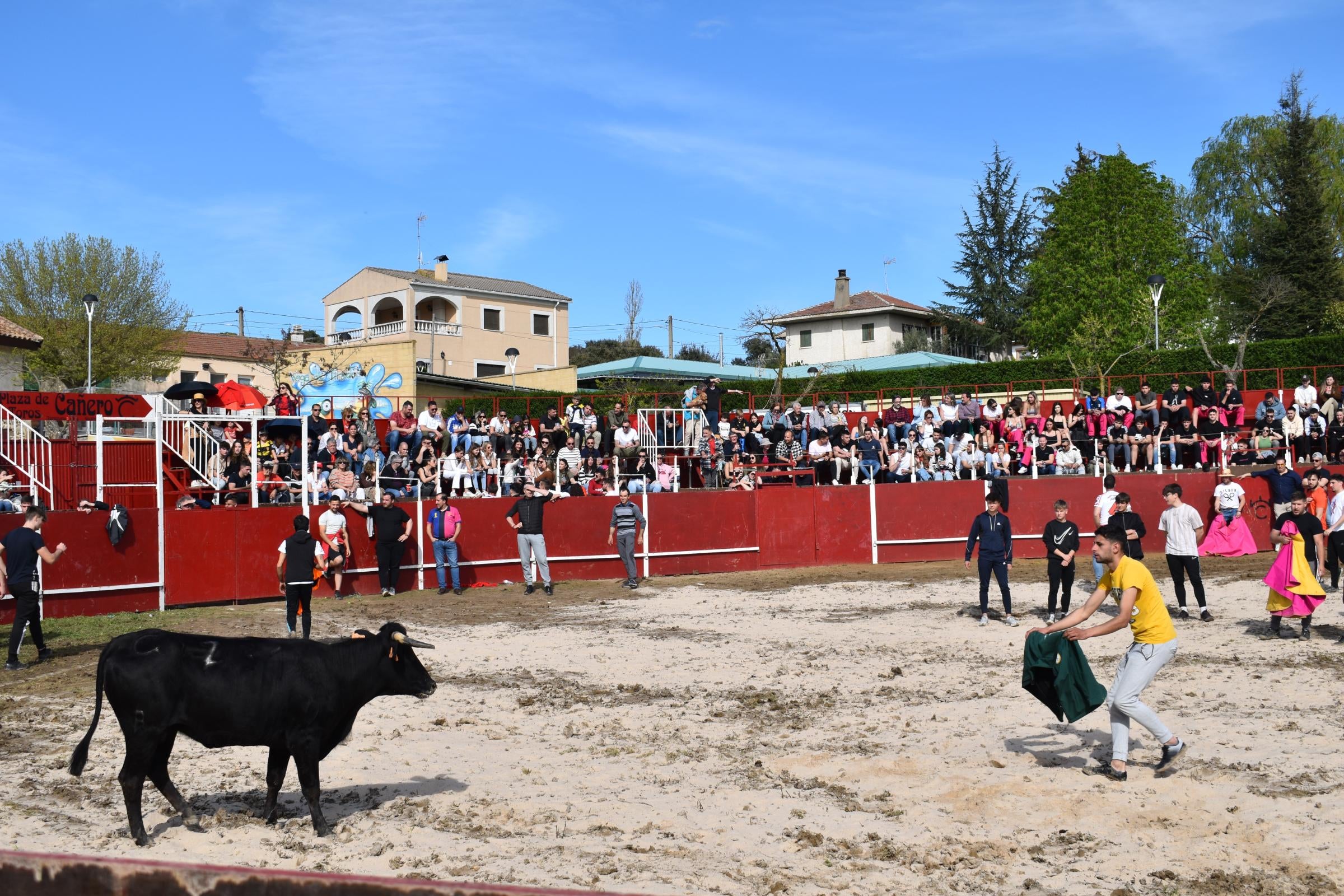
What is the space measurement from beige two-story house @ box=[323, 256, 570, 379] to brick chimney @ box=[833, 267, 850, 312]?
1593cm

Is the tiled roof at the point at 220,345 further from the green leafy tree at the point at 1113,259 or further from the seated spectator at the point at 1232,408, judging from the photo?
the seated spectator at the point at 1232,408

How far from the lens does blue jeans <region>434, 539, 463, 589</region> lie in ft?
66.4

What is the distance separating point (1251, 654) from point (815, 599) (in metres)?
7.14

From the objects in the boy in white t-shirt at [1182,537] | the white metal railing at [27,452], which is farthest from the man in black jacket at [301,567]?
the boy in white t-shirt at [1182,537]

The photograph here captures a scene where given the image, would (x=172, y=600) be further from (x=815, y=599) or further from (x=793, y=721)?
(x=793, y=721)

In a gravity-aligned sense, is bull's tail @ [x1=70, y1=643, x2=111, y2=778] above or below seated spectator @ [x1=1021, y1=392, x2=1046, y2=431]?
below

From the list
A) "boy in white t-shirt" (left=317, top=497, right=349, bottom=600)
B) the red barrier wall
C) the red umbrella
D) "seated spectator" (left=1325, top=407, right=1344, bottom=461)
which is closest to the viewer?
the red barrier wall

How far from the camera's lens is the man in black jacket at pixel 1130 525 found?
46.6ft

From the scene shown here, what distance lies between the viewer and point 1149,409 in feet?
84.9

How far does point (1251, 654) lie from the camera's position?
41.3 ft

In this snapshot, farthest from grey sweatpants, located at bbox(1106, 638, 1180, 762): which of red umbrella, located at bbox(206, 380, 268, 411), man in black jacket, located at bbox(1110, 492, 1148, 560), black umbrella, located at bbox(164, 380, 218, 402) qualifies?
black umbrella, located at bbox(164, 380, 218, 402)

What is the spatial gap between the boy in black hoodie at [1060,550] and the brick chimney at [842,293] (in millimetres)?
51448

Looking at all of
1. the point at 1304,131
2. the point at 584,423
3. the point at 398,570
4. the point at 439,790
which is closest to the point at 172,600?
the point at 398,570

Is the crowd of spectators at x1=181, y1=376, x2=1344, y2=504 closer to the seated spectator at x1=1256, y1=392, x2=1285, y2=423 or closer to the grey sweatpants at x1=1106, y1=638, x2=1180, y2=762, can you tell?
the seated spectator at x1=1256, y1=392, x2=1285, y2=423
